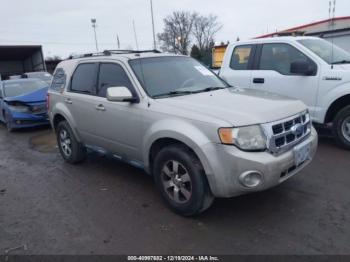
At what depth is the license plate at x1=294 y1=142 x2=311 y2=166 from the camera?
3453 mm

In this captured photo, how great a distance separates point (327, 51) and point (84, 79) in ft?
13.9

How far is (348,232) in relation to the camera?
128 inches

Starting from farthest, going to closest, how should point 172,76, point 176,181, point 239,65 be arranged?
point 239,65, point 172,76, point 176,181

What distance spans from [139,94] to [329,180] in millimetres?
2761

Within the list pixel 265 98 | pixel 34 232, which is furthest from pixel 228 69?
pixel 34 232

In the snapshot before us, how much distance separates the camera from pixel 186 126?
3.43 metres

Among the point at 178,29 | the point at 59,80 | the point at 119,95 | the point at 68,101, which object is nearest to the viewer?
the point at 119,95

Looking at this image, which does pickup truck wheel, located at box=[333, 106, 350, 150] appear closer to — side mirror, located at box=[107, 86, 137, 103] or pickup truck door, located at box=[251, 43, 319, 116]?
pickup truck door, located at box=[251, 43, 319, 116]

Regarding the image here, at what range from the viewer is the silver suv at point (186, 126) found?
3188mm

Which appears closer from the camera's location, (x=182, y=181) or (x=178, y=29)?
(x=182, y=181)

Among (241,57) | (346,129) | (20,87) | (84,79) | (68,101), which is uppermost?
(241,57)

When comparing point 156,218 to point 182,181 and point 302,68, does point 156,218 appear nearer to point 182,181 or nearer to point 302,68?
point 182,181

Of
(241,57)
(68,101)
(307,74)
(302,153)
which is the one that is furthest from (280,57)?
(68,101)

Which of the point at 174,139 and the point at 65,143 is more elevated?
the point at 174,139
